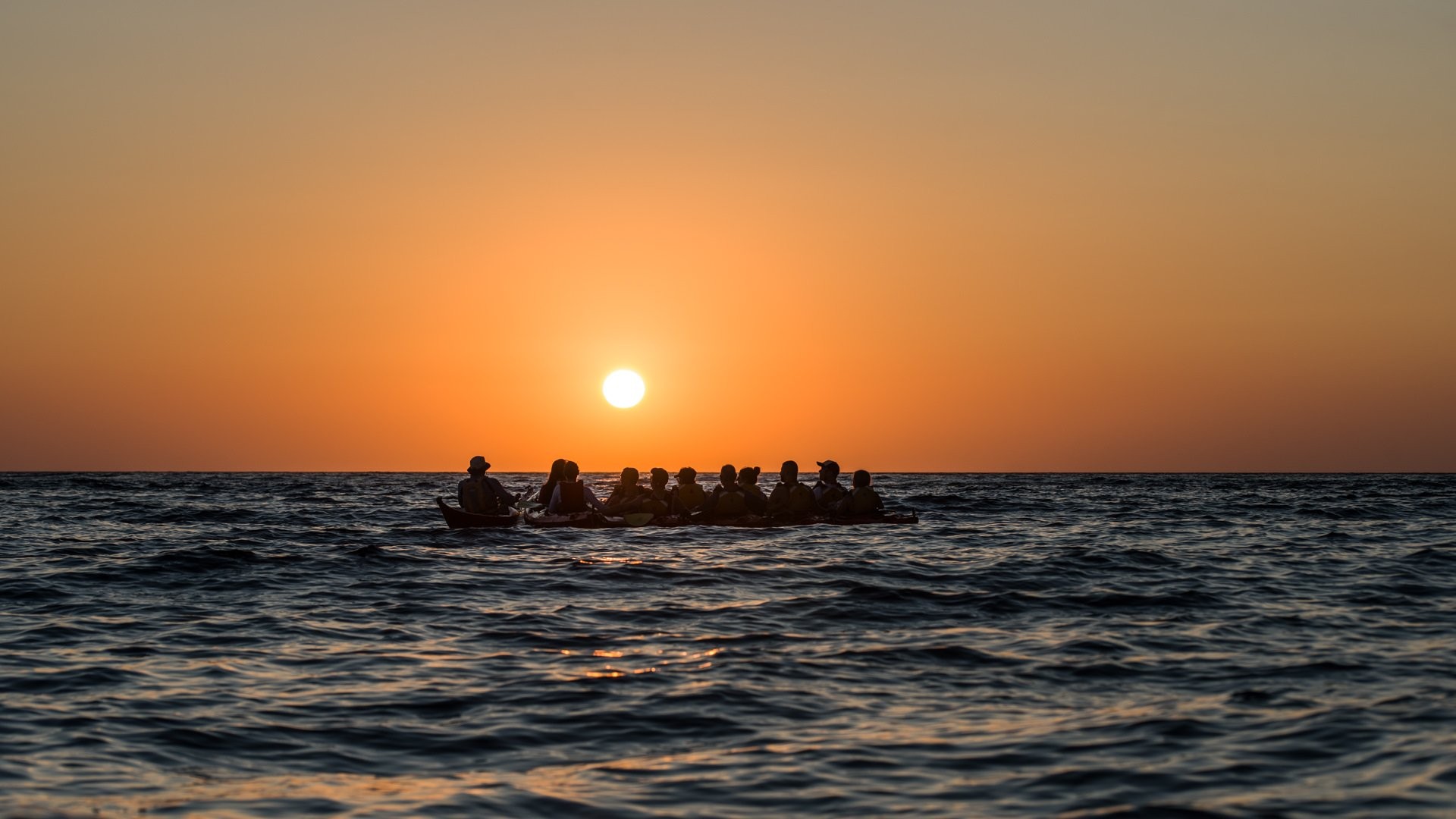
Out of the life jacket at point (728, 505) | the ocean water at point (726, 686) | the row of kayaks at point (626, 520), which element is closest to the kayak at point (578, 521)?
the row of kayaks at point (626, 520)

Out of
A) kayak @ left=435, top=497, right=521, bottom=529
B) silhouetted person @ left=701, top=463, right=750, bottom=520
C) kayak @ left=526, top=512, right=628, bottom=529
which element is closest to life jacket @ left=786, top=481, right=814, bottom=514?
silhouetted person @ left=701, top=463, right=750, bottom=520

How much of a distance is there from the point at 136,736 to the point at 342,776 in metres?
2.30

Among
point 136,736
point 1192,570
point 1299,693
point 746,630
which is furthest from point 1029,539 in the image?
point 136,736

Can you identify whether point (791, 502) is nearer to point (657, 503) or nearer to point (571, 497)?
point (657, 503)

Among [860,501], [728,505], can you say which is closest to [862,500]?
[860,501]

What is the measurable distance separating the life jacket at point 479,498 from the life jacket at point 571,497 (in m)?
1.66

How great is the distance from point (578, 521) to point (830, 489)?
7285mm

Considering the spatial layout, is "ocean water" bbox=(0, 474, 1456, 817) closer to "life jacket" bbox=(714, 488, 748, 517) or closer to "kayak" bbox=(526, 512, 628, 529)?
"kayak" bbox=(526, 512, 628, 529)

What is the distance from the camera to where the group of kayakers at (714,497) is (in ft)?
108

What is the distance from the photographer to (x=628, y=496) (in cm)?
3388

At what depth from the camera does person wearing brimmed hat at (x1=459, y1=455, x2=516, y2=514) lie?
31.9m

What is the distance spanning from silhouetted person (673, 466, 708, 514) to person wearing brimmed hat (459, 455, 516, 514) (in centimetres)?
479

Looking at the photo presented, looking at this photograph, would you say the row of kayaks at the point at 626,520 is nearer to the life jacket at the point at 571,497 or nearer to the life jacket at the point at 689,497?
the life jacket at the point at 571,497

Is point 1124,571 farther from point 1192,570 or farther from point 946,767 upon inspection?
point 946,767
